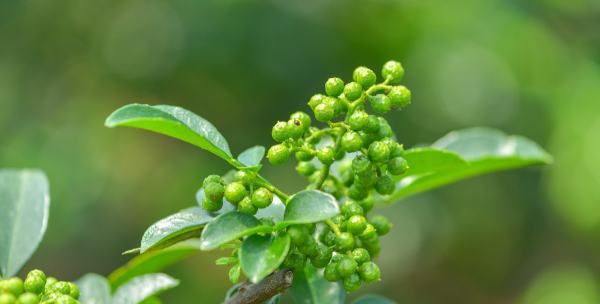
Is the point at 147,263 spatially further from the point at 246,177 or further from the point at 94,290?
the point at 246,177

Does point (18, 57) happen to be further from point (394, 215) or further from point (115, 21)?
point (394, 215)

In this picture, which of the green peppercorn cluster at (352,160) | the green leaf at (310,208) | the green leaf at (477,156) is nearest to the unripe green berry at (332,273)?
the green peppercorn cluster at (352,160)

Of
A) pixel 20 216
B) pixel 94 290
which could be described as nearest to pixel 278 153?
pixel 94 290

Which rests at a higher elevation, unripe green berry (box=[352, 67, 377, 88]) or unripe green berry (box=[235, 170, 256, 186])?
unripe green berry (box=[352, 67, 377, 88])

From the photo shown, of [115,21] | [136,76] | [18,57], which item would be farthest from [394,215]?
[18,57]

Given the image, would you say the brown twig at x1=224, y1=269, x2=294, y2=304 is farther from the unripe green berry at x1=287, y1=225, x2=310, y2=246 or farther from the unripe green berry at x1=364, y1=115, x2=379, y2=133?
the unripe green berry at x1=364, y1=115, x2=379, y2=133

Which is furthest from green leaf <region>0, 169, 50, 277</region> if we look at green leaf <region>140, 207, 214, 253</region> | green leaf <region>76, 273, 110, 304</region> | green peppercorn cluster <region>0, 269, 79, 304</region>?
green leaf <region>140, 207, 214, 253</region>
